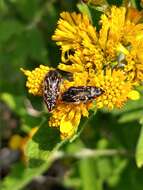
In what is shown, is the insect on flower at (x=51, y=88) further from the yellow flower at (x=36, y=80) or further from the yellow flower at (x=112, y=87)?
the yellow flower at (x=112, y=87)

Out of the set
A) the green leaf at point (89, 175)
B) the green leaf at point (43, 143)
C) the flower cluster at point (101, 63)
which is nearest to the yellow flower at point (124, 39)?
the flower cluster at point (101, 63)

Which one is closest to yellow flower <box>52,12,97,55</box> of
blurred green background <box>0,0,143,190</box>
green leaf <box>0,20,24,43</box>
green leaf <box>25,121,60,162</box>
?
green leaf <box>25,121,60,162</box>

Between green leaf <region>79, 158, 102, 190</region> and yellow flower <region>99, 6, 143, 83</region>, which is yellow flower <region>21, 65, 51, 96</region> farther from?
green leaf <region>79, 158, 102, 190</region>

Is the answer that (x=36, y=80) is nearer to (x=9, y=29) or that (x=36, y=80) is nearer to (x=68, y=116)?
(x=68, y=116)

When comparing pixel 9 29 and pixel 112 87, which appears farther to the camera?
pixel 9 29

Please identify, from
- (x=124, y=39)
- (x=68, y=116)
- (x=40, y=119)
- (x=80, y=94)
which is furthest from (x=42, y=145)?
(x=40, y=119)
